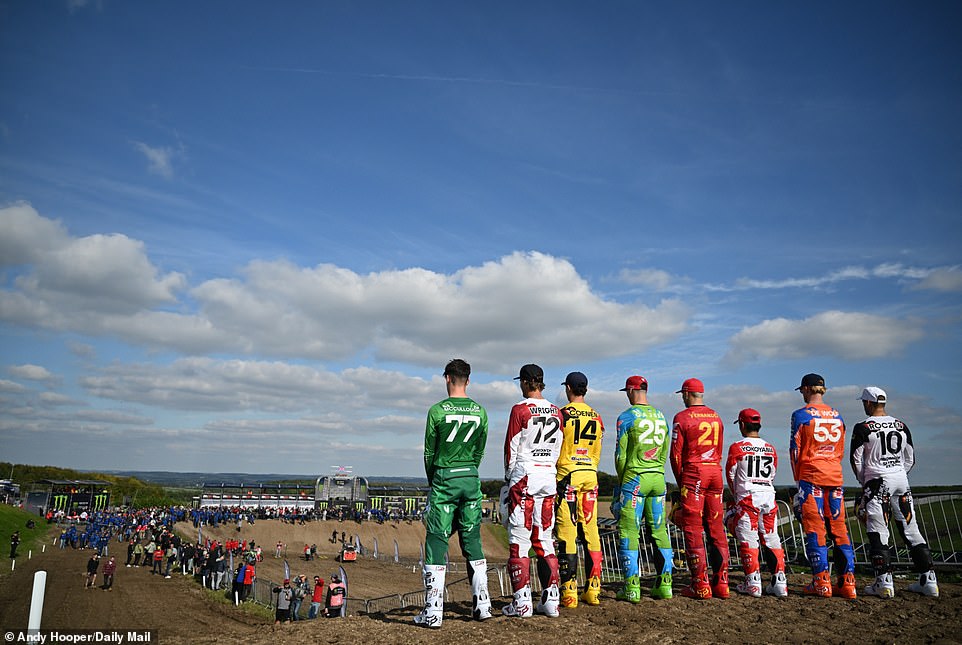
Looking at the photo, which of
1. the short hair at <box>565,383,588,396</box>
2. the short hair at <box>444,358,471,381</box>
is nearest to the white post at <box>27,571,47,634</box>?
the short hair at <box>444,358,471,381</box>

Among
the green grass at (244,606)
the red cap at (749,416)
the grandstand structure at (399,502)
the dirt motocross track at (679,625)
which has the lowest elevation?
the grandstand structure at (399,502)

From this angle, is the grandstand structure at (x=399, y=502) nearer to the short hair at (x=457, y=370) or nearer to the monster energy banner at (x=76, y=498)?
the monster energy banner at (x=76, y=498)

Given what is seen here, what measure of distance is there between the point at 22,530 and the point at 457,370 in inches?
1996

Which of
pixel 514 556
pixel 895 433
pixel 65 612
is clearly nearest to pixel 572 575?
pixel 514 556

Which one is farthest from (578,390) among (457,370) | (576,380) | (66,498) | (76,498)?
(76,498)

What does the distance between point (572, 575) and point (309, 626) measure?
316 cm

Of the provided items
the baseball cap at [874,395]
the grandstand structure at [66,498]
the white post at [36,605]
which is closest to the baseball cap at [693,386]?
the baseball cap at [874,395]

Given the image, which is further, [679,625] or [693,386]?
[693,386]

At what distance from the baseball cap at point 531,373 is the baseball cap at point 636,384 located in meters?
1.66

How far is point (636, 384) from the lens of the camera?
26.9 ft

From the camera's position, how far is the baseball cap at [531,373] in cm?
729

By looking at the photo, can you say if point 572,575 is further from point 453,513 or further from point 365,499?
point 365,499

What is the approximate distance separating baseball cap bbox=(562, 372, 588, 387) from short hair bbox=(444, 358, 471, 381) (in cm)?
158

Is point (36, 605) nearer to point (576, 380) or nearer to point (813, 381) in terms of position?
point (576, 380)
